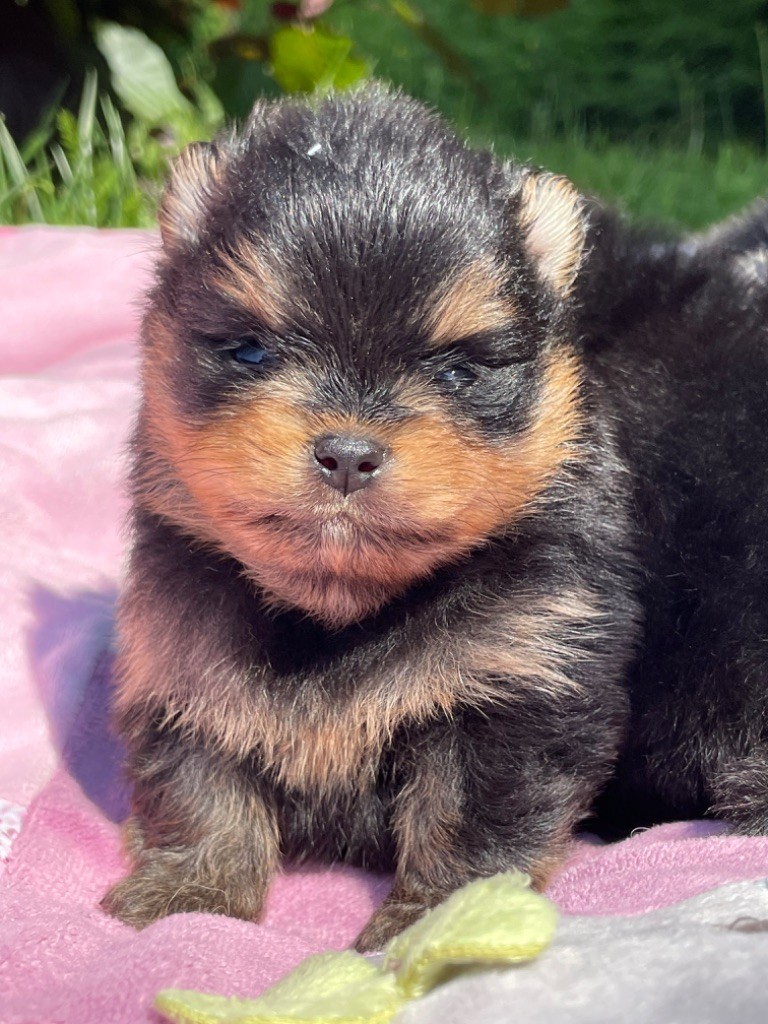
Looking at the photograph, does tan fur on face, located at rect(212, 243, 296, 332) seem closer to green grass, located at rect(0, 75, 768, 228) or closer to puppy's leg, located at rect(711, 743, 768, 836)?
puppy's leg, located at rect(711, 743, 768, 836)

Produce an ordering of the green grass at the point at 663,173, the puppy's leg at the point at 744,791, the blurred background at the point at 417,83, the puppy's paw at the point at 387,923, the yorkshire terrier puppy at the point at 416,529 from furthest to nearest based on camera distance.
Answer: the green grass at the point at 663,173 < the blurred background at the point at 417,83 < the puppy's leg at the point at 744,791 < the puppy's paw at the point at 387,923 < the yorkshire terrier puppy at the point at 416,529

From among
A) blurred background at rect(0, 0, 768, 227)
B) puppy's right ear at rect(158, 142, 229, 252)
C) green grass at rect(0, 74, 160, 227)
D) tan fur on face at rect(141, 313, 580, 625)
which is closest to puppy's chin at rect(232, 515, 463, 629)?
tan fur on face at rect(141, 313, 580, 625)

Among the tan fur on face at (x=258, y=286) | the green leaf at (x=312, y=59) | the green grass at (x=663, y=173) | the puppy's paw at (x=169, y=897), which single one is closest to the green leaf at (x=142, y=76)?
the green leaf at (x=312, y=59)

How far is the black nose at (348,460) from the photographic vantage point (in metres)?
2.45

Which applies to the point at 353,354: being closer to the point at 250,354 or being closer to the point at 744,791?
the point at 250,354

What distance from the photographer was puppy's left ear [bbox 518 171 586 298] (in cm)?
302

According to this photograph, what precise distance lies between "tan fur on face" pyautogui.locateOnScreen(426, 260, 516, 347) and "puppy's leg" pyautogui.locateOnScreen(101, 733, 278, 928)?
1.20 metres

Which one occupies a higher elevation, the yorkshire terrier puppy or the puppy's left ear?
the puppy's left ear

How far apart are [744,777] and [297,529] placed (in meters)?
1.33

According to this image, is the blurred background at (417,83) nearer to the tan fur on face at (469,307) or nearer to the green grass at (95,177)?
the green grass at (95,177)

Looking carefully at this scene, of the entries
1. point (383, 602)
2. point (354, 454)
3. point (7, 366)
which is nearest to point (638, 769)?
point (383, 602)

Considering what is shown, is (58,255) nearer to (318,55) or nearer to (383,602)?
(318,55)

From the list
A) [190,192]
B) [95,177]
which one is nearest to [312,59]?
[95,177]

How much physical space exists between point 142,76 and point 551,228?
5.01 meters
